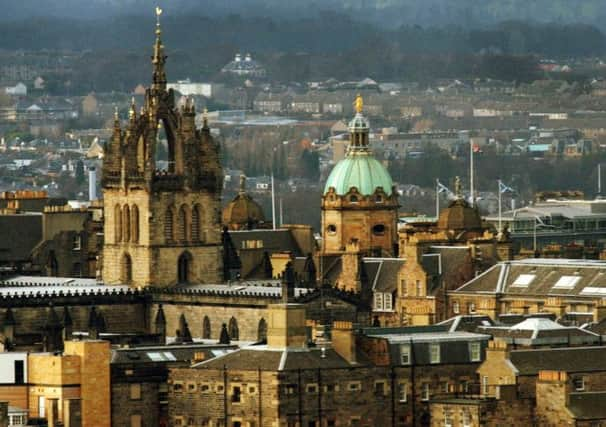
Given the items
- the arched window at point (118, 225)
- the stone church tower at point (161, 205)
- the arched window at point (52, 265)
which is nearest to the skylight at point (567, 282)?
the stone church tower at point (161, 205)

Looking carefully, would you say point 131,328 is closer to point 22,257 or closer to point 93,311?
point 93,311

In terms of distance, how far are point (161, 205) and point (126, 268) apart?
8.63 ft

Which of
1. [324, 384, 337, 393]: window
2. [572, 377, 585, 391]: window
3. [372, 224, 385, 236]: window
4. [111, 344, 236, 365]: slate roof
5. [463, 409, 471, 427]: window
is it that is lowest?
[463, 409, 471, 427]: window

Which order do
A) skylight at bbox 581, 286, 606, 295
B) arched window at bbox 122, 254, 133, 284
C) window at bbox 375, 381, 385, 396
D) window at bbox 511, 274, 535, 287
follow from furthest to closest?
arched window at bbox 122, 254, 133, 284
window at bbox 511, 274, 535, 287
skylight at bbox 581, 286, 606, 295
window at bbox 375, 381, 385, 396

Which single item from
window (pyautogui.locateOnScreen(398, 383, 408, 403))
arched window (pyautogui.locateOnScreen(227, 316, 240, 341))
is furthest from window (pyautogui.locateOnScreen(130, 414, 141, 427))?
arched window (pyautogui.locateOnScreen(227, 316, 240, 341))

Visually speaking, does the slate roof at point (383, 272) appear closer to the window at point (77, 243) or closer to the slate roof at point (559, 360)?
the window at point (77, 243)

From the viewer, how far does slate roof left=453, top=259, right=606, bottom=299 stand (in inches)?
4924

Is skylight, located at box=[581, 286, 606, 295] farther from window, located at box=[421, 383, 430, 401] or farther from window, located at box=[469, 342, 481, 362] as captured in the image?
window, located at box=[421, 383, 430, 401]

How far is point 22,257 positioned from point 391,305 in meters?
21.3

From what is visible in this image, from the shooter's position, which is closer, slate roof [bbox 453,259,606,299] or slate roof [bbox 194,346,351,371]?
slate roof [bbox 194,346,351,371]

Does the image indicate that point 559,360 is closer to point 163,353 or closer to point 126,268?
point 163,353

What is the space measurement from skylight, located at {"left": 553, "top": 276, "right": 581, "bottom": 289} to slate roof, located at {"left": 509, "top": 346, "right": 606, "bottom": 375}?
24292mm

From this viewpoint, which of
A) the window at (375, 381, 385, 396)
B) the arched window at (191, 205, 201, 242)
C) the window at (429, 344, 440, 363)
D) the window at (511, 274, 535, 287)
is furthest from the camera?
the arched window at (191, 205, 201, 242)

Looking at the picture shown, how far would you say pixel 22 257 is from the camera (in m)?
149
